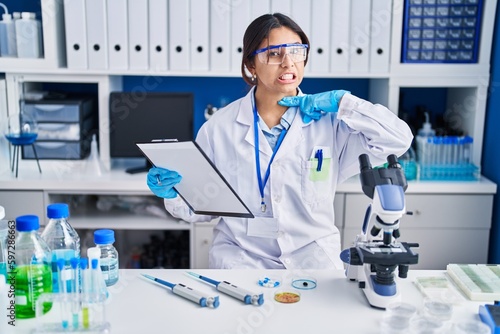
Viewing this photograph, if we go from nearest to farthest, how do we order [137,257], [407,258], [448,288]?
[407,258], [448,288], [137,257]

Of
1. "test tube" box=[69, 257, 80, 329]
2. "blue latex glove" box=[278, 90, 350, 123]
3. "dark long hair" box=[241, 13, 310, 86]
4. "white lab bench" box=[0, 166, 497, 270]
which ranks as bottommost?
"white lab bench" box=[0, 166, 497, 270]

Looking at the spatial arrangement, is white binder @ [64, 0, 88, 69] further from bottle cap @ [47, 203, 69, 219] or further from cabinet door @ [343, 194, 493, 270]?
bottle cap @ [47, 203, 69, 219]

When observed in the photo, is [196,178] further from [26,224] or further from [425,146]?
[425,146]

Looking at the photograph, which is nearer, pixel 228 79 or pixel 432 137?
pixel 432 137

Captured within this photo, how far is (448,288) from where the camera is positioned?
4.83 feet

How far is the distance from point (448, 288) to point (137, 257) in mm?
1865

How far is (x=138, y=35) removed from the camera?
263cm

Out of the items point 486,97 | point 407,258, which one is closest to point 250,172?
point 407,258

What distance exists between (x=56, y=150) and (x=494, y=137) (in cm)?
202

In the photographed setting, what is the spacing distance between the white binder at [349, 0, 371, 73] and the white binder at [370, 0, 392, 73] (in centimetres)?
2

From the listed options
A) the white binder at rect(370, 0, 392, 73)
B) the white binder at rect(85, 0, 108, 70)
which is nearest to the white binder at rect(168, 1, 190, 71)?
Result: the white binder at rect(85, 0, 108, 70)

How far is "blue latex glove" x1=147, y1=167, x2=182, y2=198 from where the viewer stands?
1651 mm

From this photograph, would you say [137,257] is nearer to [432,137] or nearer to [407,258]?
[432,137]

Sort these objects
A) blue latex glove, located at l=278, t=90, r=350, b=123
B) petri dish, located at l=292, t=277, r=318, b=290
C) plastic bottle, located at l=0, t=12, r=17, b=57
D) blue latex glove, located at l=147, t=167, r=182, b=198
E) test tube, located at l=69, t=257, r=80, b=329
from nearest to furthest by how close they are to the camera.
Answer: test tube, located at l=69, t=257, r=80, b=329 < petri dish, located at l=292, t=277, r=318, b=290 < blue latex glove, located at l=147, t=167, r=182, b=198 < blue latex glove, located at l=278, t=90, r=350, b=123 < plastic bottle, located at l=0, t=12, r=17, b=57
